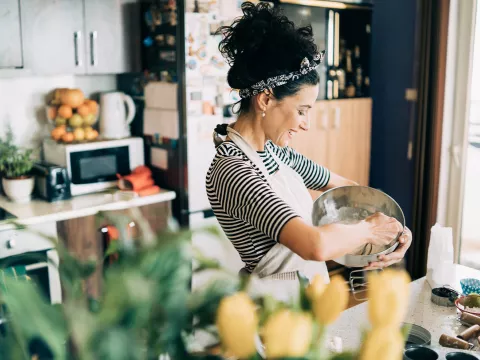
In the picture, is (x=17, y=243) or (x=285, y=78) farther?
(x=17, y=243)

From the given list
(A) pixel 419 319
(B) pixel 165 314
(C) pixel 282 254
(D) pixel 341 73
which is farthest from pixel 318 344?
(D) pixel 341 73

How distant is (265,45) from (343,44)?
2.42 metres

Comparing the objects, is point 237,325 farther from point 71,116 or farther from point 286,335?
point 71,116

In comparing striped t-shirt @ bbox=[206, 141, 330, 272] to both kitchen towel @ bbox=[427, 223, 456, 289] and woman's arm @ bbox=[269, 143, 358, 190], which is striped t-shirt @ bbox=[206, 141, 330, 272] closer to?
woman's arm @ bbox=[269, 143, 358, 190]

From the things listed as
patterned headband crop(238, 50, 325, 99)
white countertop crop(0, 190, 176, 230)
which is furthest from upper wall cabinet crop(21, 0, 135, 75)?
patterned headband crop(238, 50, 325, 99)

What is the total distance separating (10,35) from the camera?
103 inches

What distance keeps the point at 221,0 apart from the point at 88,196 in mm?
1287

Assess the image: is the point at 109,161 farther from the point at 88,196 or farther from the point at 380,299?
the point at 380,299

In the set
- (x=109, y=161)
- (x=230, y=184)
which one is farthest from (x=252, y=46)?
(x=109, y=161)

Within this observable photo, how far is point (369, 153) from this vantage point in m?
3.92

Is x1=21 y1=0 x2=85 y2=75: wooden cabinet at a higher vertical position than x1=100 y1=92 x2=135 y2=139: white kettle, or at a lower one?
higher

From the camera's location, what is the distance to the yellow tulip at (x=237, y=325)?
463 millimetres

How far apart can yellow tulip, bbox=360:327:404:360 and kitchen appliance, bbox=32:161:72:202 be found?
2.52 m

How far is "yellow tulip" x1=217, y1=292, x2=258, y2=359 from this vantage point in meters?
0.46
